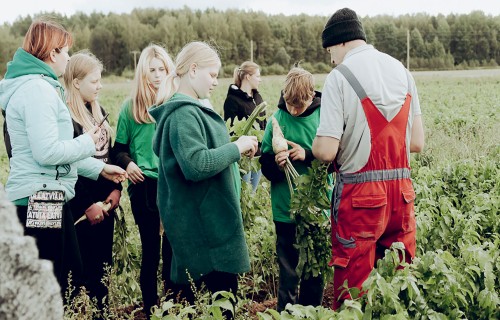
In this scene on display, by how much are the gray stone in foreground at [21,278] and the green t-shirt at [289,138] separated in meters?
2.71

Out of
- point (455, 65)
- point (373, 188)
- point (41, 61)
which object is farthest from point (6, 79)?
point (455, 65)

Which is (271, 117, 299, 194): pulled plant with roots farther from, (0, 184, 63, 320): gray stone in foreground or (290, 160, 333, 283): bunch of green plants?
(0, 184, 63, 320): gray stone in foreground

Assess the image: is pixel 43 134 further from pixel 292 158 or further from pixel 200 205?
pixel 292 158

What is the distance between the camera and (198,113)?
2869 millimetres

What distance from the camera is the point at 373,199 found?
2893 millimetres

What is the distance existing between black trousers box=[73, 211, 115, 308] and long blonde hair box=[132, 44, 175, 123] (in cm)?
64

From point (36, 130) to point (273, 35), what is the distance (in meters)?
73.4

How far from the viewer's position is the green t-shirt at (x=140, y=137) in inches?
151

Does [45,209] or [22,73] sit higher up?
[22,73]

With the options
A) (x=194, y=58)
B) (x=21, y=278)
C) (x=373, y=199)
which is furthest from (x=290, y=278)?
(x=21, y=278)

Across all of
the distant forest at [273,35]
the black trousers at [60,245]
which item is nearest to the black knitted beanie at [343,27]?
the black trousers at [60,245]

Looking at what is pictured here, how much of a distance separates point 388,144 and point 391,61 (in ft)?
1.40

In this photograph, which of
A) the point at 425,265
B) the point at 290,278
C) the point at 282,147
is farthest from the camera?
the point at 290,278

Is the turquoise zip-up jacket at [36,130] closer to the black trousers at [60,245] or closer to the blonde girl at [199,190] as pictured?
the black trousers at [60,245]
